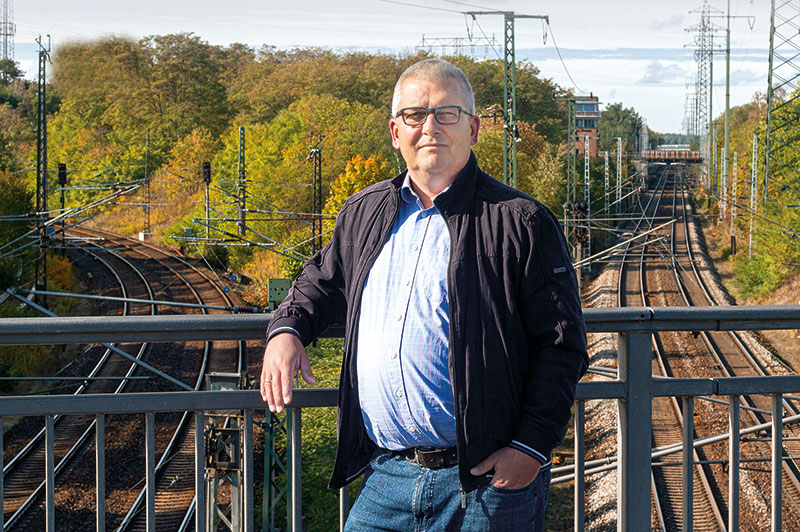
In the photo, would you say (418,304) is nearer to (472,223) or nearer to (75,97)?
(472,223)

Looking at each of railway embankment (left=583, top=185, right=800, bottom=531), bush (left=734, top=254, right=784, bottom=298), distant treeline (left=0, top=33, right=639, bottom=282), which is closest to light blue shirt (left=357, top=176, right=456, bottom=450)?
railway embankment (left=583, top=185, right=800, bottom=531)

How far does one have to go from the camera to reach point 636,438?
2844mm

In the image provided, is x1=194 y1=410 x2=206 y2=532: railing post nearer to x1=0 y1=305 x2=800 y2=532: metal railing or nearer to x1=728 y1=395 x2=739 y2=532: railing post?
x1=0 y1=305 x2=800 y2=532: metal railing

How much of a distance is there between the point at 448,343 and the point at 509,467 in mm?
325

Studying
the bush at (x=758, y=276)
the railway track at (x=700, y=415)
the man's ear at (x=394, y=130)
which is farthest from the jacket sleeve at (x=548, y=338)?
the bush at (x=758, y=276)

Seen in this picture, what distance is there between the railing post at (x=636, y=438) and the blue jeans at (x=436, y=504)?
601 mm

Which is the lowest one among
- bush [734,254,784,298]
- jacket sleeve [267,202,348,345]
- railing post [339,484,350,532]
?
bush [734,254,784,298]

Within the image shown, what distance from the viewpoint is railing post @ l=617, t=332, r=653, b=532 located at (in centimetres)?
285

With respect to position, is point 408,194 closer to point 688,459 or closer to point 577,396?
point 577,396

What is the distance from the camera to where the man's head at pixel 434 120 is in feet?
7.48

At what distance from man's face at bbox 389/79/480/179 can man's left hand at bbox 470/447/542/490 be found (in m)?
0.70

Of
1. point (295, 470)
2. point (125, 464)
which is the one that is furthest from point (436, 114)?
point (125, 464)

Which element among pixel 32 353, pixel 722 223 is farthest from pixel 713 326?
pixel 722 223

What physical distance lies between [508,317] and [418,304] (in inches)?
8.9
